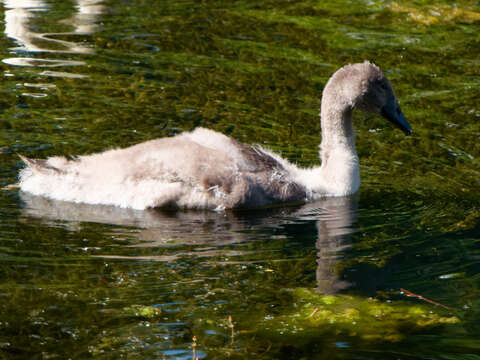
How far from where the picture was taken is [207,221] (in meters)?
7.29

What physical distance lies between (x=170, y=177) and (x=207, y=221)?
1.76 ft

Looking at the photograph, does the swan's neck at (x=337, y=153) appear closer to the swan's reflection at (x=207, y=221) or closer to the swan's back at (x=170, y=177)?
the swan's reflection at (x=207, y=221)

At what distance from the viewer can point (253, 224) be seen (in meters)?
7.24

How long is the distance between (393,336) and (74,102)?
5725 mm

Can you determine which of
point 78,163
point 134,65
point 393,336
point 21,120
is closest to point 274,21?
point 134,65

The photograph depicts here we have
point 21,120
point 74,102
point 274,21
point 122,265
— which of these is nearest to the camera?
point 122,265

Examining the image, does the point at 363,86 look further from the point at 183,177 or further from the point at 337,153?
the point at 183,177

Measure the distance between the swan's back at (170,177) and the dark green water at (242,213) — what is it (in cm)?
14

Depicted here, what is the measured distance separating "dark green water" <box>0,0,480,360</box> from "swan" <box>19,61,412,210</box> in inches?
5.9

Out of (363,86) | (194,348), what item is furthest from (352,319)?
(363,86)

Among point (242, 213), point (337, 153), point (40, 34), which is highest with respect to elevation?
point (40, 34)

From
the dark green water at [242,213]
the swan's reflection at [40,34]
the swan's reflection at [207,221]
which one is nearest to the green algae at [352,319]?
the dark green water at [242,213]

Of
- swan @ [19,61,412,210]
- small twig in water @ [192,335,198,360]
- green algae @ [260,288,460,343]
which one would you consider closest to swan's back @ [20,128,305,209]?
swan @ [19,61,412,210]

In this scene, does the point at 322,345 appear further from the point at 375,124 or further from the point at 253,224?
the point at 375,124
